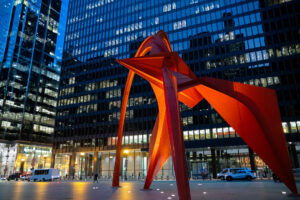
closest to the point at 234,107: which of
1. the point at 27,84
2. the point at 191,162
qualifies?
the point at 191,162

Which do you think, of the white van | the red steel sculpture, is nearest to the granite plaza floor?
the red steel sculpture

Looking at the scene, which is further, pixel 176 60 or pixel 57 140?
pixel 57 140

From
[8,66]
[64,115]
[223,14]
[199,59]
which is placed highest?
[223,14]

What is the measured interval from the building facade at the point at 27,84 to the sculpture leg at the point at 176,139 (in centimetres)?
5665

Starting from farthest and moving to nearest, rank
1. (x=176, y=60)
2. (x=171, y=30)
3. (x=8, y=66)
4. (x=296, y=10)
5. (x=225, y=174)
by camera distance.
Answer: (x=8, y=66) < (x=171, y=30) < (x=296, y=10) < (x=225, y=174) < (x=176, y=60)

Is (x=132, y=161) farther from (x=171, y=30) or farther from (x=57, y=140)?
(x=171, y=30)

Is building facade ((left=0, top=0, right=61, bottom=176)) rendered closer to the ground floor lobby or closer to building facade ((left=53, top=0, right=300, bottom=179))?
building facade ((left=53, top=0, right=300, bottom=179))

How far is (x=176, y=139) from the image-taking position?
33.8ft

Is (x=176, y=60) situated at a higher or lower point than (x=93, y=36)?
lower

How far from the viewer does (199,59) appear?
4934cm

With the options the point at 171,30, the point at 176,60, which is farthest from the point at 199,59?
the point at 176,60

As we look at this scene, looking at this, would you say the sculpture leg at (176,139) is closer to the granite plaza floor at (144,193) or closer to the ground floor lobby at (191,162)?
the granite plaza floor at (144,193)

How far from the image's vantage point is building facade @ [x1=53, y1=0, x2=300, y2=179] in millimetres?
41969

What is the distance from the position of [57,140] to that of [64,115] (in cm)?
685
